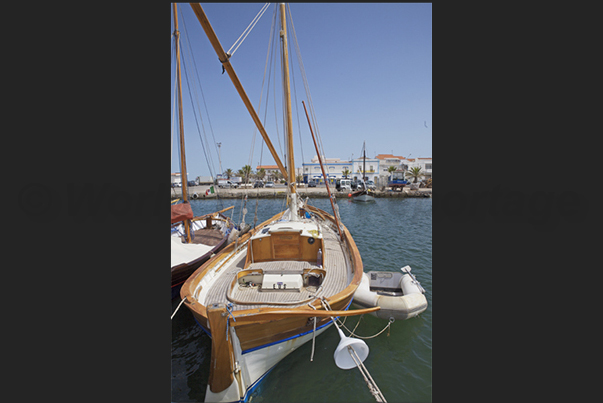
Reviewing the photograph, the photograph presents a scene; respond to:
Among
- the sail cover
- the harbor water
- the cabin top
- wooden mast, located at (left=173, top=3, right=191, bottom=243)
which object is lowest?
the harbor water

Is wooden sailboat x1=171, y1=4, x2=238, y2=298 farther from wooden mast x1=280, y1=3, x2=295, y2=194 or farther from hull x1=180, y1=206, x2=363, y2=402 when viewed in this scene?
wooden mast x1=280, y1=3, x2=295, y2=194

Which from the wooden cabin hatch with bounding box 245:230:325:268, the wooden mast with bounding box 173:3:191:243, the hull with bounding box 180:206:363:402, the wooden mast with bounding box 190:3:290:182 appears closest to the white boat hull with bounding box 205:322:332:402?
the hull with bounding box 180:206:363:402

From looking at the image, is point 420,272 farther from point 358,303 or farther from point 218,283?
point 218,283

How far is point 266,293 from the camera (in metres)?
7.49

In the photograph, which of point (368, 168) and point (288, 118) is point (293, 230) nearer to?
point (288, 118)

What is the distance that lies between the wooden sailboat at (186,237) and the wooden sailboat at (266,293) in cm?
205

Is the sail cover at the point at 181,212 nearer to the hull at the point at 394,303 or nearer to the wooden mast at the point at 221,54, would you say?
the wooden mast at the point at 221,54

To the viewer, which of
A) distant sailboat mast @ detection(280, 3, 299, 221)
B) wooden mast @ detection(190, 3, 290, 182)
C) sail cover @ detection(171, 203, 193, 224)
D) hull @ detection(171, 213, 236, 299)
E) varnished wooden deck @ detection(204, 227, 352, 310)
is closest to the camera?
wooden mast @ detection(190, 3, 290, 182)

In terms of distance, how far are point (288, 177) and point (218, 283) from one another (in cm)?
547

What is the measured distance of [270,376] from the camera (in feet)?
21.7

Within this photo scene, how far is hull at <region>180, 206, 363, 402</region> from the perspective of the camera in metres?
5.50

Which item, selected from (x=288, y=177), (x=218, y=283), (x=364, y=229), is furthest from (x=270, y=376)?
(x=364, y=229)

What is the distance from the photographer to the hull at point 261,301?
550 cm
